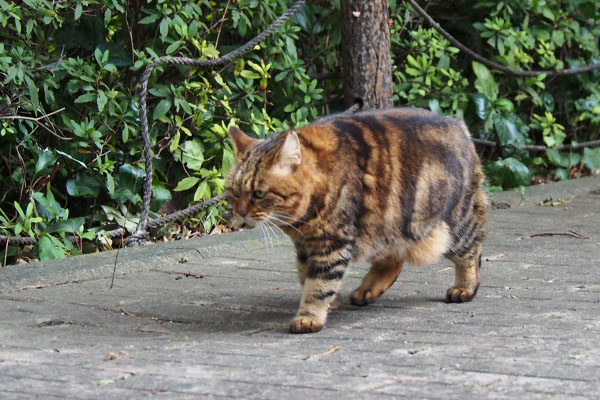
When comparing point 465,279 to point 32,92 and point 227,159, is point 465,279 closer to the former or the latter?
point 227,159

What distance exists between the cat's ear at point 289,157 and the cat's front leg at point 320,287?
16.3 inches

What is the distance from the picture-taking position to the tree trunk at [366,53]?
651 cm

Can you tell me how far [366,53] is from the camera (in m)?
6.57

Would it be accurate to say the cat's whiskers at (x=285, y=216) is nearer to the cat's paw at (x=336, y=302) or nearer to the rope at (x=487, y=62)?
the cat's paw at (x=336, y=302)

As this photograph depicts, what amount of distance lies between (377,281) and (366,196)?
0.56m

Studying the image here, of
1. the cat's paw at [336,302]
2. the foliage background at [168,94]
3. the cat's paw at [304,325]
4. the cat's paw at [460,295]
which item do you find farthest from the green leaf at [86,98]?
the cat's paw at [460,295]

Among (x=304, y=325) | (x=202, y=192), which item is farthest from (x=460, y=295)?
(x=202, y=192)

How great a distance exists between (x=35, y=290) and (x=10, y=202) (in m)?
1.29

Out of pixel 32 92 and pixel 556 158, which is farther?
pixel 556 158

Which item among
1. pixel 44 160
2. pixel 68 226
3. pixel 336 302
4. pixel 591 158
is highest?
pixel 44 160

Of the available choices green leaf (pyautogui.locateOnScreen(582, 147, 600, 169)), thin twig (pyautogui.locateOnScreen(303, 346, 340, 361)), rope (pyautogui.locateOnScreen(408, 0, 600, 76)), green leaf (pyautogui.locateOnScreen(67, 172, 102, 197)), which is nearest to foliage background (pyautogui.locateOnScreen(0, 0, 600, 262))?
green leaf (pyautogui.locateOnScreen(67, 172, 102, 197))

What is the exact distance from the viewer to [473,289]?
436 cm

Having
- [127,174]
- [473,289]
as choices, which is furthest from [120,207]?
[473,289]

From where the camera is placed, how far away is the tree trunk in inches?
256
